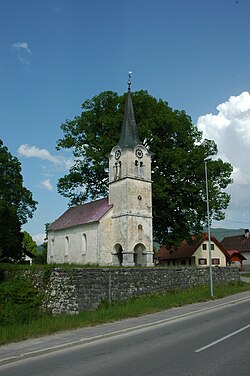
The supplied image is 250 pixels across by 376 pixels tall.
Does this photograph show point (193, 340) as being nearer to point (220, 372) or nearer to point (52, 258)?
point (220, 372)

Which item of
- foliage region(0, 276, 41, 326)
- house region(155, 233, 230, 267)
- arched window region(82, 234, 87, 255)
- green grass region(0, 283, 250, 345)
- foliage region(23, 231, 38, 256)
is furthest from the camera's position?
foliage region(23, 231, 38, 256)

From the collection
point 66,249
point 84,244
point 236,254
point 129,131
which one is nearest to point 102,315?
point 84,244

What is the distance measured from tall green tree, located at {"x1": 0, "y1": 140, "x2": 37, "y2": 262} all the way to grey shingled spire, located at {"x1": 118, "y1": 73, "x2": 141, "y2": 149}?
1030cm

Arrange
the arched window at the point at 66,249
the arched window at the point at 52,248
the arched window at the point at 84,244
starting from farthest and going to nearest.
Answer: the arched window at the point at 52,248, the arched window at the point at 66,249, the arched window at the point at 84,244

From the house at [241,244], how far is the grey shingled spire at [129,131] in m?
41.0

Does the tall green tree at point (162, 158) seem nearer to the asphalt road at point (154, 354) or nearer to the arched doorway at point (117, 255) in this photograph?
the arched doorway at point (117, 255)

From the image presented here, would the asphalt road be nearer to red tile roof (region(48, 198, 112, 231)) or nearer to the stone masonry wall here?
the stone masonry wall

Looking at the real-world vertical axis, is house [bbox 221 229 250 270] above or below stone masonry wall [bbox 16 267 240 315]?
above

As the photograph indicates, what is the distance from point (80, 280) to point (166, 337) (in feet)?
23.1

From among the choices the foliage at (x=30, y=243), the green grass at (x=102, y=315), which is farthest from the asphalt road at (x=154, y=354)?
the foliage at (x=30, y=243)

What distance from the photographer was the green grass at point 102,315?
11.9 metres

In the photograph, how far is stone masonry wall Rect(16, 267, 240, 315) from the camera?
→ 17.4 metres

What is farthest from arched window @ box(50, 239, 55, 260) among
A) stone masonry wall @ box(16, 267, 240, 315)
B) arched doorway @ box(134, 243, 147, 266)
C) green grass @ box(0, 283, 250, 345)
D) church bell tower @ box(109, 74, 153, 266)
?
stone masonry wall @ box(16, 267, 240, 315)

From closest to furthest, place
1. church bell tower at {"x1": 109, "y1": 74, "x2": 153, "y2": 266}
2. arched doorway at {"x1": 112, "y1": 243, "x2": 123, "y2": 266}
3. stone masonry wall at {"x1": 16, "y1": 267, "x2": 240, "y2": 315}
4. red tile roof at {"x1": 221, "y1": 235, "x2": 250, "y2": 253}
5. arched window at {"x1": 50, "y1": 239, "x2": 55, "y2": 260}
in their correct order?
stone masonry wall at {"x1": 16, "y1": 267, "x2": 240, "y2": 315}, church bell tower at {"x1": 109, "y1": 74, "x2": 153, "y2": 266}, arched doorway at {"x1": 112, "y1": 243, "x2": 123, "y2": 266}, arched window at {"x1": 50, "y1": 239, "x2": 55, "y2": 260}, red tile roof at {"x1": 221, "y1": 235, "x2": 250, "y2": 253}
